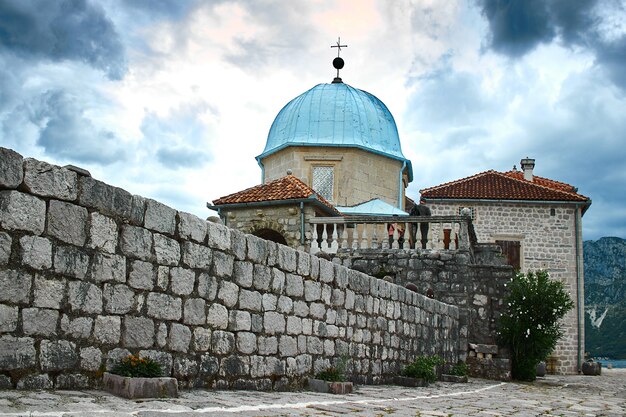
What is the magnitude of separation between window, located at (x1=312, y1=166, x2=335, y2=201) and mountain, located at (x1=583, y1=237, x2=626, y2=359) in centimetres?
5225

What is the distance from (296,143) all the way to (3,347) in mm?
20019

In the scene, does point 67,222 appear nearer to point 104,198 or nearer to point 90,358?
point 104,198

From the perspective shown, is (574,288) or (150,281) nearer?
(150,281)

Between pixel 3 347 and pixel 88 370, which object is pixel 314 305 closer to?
pixel 88 370

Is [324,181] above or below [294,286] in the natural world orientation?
above

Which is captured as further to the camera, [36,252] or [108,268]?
[108,268]

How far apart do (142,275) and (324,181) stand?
61.3 feet

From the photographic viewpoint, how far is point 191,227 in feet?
22.1

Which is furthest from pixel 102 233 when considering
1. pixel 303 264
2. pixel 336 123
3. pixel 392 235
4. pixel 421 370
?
pixel 336 123

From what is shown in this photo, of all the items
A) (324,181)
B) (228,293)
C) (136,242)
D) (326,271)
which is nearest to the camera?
(136,242)

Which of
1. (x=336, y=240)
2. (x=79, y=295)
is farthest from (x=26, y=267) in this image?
(x=336, y=240)

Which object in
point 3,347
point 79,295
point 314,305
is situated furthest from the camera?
point 314,305

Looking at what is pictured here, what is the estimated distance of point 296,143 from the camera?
24.6 m

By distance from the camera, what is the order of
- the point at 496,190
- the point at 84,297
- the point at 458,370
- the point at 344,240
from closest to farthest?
the point at 84,297 < the point at 458,370 < the point at 344,240 < the point at 496,190
